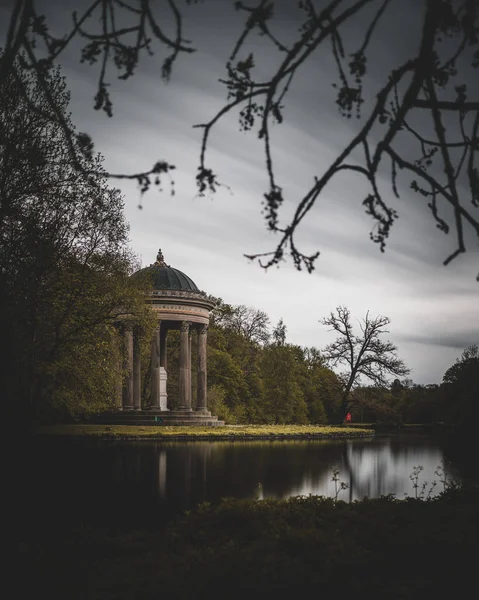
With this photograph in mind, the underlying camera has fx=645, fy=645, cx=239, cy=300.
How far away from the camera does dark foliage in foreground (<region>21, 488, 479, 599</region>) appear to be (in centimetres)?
542

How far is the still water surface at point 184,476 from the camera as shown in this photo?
11609 millimetres

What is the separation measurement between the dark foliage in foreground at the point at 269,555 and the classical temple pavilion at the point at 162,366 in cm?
3444

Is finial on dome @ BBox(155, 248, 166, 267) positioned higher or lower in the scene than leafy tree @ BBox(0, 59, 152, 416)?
higher

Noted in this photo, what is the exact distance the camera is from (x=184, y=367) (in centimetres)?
4731

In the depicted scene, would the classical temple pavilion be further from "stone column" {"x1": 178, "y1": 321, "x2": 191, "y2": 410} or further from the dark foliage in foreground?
the dark foliage in foreground

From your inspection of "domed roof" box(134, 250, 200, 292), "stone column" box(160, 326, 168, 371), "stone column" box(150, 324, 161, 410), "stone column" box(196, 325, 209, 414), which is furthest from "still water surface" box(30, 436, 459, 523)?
"stone column" box(160, 326, 168, 371)

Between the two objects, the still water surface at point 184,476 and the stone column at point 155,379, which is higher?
the stone column at point 155,379

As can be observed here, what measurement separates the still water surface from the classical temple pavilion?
16.5 meters

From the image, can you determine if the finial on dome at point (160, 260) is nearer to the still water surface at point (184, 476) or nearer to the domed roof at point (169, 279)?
the domed roof at point (169, 279)

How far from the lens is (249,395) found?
58625mm

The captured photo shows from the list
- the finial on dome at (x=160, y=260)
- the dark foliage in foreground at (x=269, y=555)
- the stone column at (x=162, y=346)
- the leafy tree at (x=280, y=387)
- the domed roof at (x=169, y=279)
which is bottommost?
the dark foliage in foreground at (x=269, y=555)

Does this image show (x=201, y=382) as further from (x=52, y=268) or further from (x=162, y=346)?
(x=52, y=268)

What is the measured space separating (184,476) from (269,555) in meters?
10.5

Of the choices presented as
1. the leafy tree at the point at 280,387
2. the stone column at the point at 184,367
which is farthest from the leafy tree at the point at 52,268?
the leafy tree at the point at 280,387
